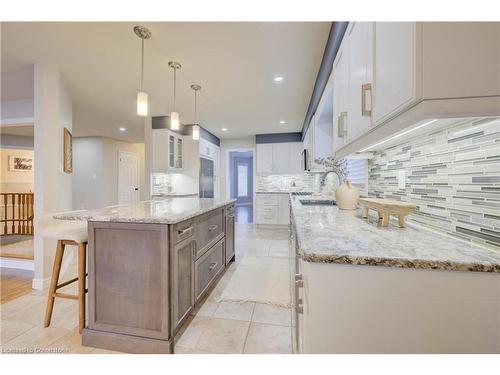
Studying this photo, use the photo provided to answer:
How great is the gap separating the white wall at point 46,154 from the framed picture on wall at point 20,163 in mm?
6362

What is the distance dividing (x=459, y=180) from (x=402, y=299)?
63cm

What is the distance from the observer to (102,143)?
675cm

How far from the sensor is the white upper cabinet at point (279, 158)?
608 centimetres

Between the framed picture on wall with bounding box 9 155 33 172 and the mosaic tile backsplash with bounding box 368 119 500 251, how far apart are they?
9869 mm

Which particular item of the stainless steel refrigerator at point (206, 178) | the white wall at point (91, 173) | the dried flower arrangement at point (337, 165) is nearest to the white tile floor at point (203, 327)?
the dried flower arrangement at point (337, 165)

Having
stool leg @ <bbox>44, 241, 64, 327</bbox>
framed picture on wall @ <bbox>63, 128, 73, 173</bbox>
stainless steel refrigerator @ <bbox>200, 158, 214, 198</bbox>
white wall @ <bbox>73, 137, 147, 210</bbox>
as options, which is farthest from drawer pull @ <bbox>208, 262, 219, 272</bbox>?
white wall @ <bbox>73, 137, 147, 210</bbox>

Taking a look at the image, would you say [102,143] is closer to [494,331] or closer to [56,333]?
[56,333]

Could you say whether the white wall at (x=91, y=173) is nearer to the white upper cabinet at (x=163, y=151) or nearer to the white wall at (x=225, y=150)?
the white wall at (x=225, y=150)

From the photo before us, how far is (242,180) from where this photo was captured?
11195mm

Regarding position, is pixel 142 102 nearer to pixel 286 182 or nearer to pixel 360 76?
pixel 360 76

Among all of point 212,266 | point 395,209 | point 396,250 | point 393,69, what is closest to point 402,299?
point 396,250

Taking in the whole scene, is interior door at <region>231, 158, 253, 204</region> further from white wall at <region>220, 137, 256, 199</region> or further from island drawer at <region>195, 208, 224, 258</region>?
island drawer at <region>195, 208, 224, 258</region>

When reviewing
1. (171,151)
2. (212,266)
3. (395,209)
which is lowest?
(212,266)

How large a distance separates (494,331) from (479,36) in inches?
35.3
